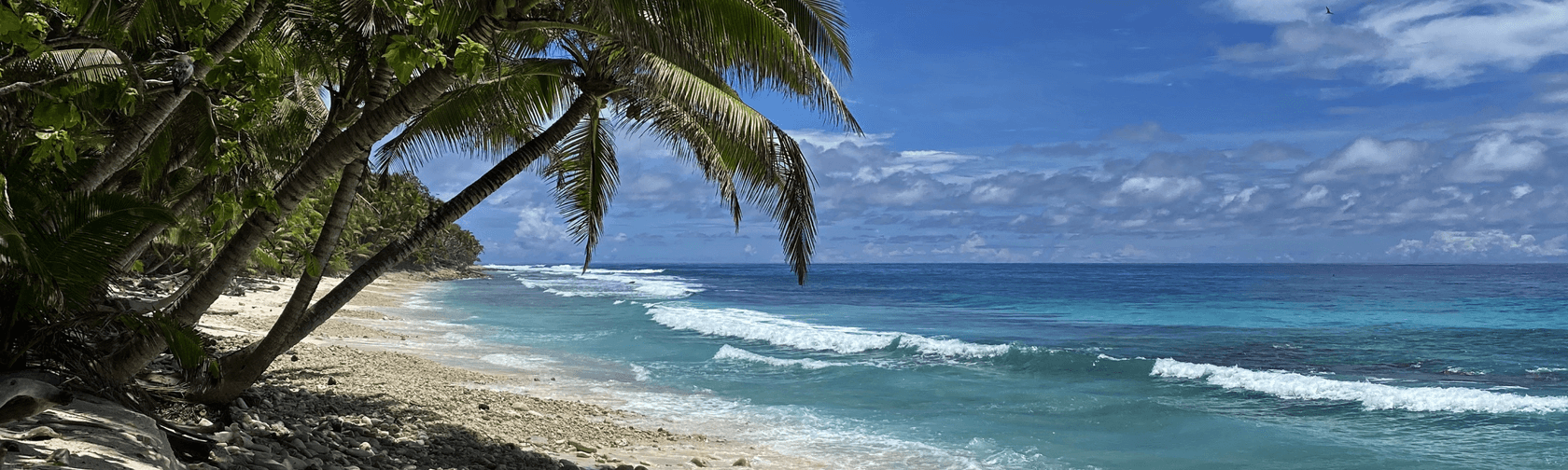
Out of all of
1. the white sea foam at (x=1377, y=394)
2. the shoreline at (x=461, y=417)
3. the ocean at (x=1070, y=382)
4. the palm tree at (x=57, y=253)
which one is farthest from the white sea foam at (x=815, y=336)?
the palm tree at (x=57, y=253)

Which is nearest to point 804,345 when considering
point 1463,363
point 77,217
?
point 1463,363

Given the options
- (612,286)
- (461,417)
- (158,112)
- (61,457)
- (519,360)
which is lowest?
(612,286)

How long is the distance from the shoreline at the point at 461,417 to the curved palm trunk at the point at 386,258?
29 centimetres

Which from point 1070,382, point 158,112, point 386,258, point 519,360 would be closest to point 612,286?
point 519,360

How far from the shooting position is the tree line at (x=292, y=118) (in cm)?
409

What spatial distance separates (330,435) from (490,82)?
2932mm

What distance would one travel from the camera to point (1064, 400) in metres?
13.5

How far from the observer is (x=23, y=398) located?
400 centimetres

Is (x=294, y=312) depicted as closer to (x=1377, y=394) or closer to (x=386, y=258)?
(x=386, y=258)

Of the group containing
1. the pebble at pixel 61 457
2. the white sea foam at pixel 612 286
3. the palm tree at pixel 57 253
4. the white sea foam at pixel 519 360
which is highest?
the palm tree at pixel 57 253

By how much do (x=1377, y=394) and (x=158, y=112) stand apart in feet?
52.0

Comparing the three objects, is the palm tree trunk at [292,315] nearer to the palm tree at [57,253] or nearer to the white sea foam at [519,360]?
the palm tree at [57,253]

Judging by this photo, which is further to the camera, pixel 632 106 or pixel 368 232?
pixel 368 232

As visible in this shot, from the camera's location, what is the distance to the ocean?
409 inches
